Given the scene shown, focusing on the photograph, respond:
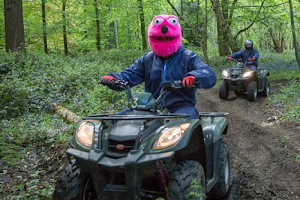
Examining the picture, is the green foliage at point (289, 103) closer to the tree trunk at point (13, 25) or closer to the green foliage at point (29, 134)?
the green foliage at point (29, 134)

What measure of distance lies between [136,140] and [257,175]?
2300 millimetres

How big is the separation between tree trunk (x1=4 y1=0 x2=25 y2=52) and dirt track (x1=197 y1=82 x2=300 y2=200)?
7.40 m

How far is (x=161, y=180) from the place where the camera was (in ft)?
7.70

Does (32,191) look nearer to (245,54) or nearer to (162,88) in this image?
(162,88)

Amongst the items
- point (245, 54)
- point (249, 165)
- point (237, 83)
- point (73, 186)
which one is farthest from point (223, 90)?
point (73, 186)

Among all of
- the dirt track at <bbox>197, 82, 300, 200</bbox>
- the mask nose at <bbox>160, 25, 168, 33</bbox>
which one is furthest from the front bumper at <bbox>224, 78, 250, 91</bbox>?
the mask nose at <bbox>160, 25, 168, 33</bbox>

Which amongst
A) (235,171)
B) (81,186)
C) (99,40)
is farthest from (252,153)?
(99,40)

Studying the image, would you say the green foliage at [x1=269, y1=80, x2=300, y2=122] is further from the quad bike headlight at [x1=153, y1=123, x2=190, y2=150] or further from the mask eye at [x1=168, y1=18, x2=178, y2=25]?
the quad bike headlight at [x1=153, y1=123, x2=190, y2=150]

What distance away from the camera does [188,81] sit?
9.12 feet

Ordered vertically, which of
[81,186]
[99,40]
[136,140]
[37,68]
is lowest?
[81,186]

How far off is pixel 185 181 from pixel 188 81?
37.8 inches

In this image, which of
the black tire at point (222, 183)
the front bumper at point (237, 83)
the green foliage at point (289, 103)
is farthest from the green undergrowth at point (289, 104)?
the black tire at point (222, 183)

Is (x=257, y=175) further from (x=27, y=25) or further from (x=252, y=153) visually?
(x=27, y=25)

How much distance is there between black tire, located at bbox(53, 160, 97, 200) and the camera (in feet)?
7.53
